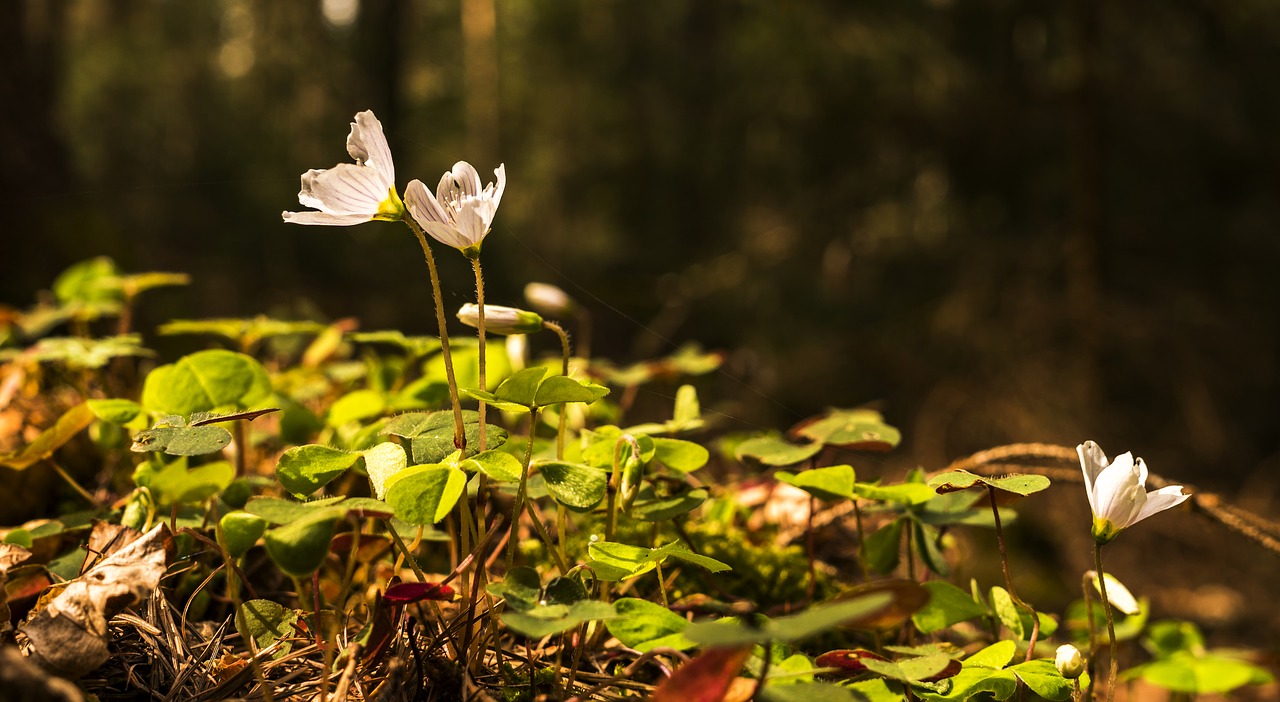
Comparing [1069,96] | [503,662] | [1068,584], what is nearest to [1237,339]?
[1069,96]

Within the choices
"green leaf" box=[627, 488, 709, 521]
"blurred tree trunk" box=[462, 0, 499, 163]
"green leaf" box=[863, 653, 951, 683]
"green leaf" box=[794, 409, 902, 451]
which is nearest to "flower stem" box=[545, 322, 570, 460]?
"green leaf" box=[627, 488, 709, 521]

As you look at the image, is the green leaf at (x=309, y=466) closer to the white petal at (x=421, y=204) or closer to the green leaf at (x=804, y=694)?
the white petal at (x=421, y=204)

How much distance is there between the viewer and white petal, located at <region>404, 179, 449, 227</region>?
0.80 metres

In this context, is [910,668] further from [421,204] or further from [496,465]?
[421,204]

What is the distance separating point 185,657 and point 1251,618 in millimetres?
5012

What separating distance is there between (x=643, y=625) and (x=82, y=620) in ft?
1.57

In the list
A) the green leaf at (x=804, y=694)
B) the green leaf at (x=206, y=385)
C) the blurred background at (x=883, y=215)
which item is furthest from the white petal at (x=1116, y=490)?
the blurred background at (x=883, y=215)

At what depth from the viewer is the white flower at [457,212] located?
2.65 feet

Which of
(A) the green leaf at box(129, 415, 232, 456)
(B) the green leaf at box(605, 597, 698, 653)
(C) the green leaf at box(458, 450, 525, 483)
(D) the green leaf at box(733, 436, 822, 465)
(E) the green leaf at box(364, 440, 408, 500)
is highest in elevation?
(A) the green leaf at box(129, 415, 232, 456)

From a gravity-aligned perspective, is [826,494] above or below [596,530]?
above

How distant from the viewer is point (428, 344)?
1.25 m

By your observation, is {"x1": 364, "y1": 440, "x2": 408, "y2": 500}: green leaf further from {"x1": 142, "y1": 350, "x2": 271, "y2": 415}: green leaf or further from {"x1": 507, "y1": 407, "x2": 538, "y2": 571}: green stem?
{"x1": 142, "y1": 350, "x2": 271, "y2": 415}: green leaf

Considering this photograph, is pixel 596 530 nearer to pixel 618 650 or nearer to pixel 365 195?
pixel 618 650

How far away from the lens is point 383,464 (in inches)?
31.7
